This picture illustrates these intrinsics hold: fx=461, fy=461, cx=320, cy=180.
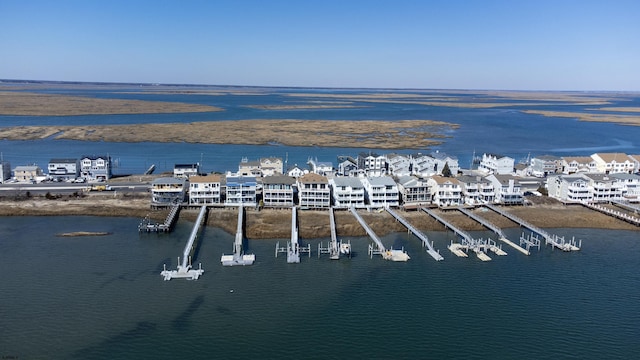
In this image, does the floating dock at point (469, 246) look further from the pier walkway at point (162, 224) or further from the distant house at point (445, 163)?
the pier walkway at point (162, 224)

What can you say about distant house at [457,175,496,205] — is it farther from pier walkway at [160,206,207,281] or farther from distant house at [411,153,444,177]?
pier walkway at [160,206,207,281]

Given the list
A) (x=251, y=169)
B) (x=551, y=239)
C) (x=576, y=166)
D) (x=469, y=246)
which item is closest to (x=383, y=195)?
(x=469, y=246)

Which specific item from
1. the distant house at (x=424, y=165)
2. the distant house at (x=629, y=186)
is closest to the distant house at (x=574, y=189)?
the distant house at (x=629, y=186)

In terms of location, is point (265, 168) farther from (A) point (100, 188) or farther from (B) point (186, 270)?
(B) point (186, 270)

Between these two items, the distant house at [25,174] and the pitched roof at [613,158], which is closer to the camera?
the distant house at [25,174]

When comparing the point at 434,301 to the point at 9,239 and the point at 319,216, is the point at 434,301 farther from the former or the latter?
the point at 9,239

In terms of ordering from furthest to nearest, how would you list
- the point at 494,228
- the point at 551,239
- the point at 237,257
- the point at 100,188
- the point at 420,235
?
the point at 100,188, the point at 494,228, the point at 551,239, the point at 420,235, the point at 237,257

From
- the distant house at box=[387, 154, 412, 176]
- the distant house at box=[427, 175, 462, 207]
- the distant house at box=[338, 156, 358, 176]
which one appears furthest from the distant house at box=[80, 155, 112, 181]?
the distant house at box=[427, 175, 462, 207]
